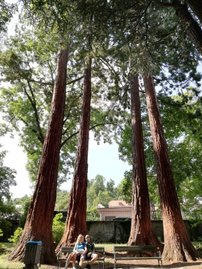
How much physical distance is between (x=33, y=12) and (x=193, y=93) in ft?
28.1

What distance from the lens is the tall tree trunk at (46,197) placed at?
8969 millimetres

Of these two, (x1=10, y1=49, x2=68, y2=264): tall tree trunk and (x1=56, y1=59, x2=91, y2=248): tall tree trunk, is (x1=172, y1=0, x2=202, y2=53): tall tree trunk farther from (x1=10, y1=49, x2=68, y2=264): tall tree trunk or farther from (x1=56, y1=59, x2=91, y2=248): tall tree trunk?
(x1=56, y1=59, x2=91, y2=248): tall tree trunk

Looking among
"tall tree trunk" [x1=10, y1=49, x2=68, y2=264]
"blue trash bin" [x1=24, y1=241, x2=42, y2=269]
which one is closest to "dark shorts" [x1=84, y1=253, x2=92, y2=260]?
"tall tree trunk" [x1=10, y1=49, x2=68, y2=264]

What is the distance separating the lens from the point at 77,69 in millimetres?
18078

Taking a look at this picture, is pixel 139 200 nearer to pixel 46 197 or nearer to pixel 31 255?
pixel 46 197

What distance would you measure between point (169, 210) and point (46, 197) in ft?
14.6

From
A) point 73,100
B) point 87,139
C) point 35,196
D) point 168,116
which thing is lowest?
point 35,196

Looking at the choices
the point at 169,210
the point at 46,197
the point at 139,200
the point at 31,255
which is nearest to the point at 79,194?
the point at 46,197

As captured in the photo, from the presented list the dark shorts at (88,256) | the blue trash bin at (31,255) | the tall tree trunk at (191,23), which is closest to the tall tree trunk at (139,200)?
the dark shorts at (88,256)

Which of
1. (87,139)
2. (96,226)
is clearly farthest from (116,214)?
(87,139)

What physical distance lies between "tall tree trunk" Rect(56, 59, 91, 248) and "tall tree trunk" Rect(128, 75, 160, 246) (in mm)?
2342

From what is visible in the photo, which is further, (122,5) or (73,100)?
(73,100)

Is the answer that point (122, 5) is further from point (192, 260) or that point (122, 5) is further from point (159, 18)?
point (192, 260)

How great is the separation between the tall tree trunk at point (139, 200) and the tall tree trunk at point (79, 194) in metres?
2.34
